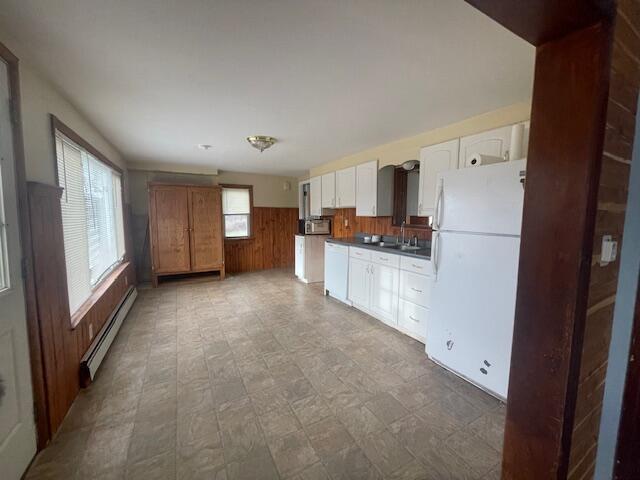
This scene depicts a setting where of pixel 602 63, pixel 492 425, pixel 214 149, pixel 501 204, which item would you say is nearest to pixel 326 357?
pixel 492 425

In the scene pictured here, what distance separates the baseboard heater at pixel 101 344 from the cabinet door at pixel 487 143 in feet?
11.8

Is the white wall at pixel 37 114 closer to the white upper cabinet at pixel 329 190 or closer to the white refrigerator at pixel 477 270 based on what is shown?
the white refrigerator at pixel 477 270

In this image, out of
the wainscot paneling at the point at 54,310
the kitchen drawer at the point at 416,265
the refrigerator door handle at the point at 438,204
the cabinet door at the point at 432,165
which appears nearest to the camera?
the wainscot paneling at the point at 54,310

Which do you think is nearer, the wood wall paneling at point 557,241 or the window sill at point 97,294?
the wood wall paneling at point 557,241

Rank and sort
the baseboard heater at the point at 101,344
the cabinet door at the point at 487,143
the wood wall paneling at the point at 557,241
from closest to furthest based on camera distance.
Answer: the wood wall paneling at the point at 557,241 < the baseboard heater at the point at 101,344 < the cabinet door at the point at 487,143

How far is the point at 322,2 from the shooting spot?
3.98 ft

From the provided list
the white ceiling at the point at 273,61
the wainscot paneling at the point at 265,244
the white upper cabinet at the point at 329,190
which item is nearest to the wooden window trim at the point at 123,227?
the white ceiling at the point at 273,61

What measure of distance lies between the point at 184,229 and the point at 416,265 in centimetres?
400

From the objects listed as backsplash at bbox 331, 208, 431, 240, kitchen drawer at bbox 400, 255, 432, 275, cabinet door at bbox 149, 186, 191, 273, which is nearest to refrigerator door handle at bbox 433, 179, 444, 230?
Answer: kitchen drawer at bbox 400, 255, 432, 275

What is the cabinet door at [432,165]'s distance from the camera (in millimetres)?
2758

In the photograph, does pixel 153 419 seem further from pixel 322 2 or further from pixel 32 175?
pixel 322 2

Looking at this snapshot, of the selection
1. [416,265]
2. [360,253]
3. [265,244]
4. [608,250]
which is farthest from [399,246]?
[265,244]

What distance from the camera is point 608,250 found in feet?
3.32

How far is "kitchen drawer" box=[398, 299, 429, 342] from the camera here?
2682 mm
